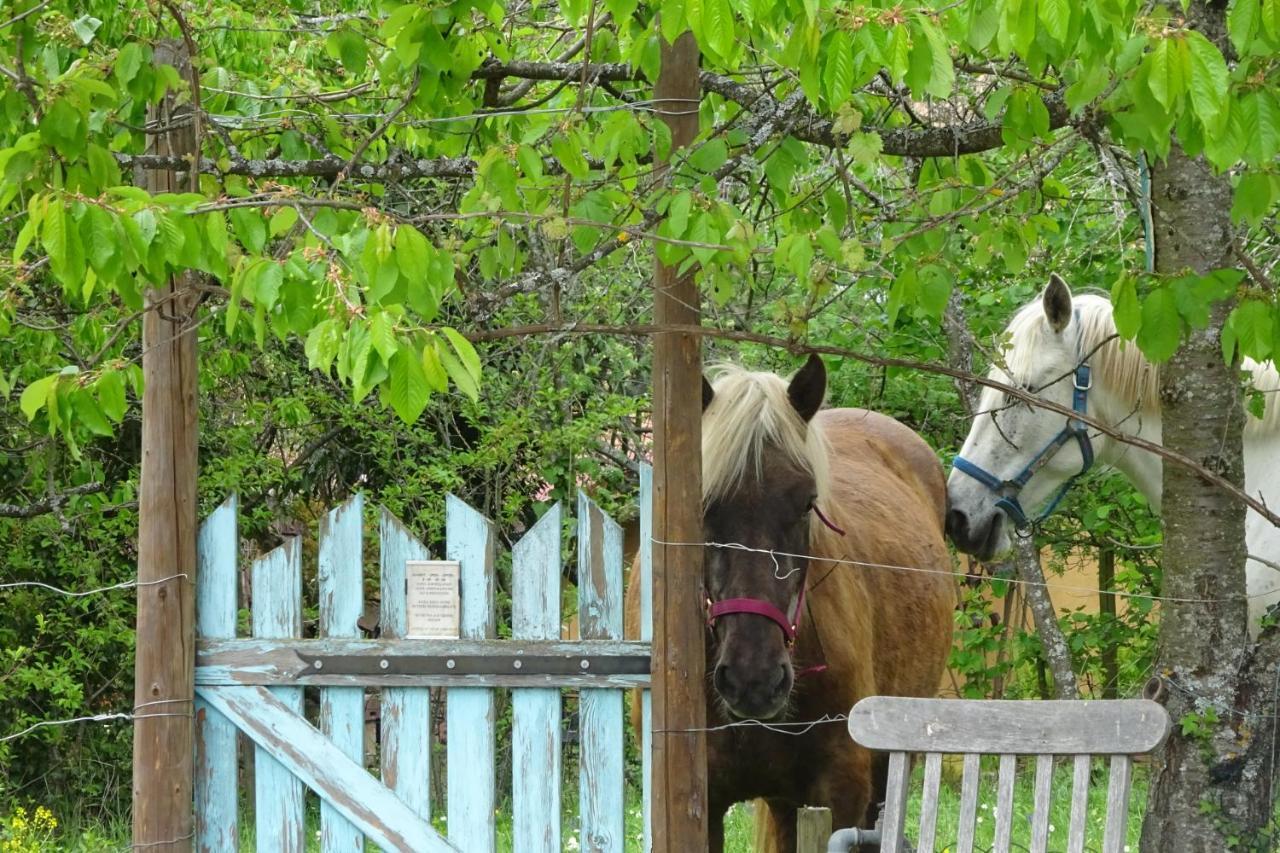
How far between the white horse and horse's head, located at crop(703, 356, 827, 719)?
1.08 m

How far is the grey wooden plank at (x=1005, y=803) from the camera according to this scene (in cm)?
282

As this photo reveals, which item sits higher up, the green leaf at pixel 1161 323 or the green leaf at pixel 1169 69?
the green leaf at pixel 1169 69

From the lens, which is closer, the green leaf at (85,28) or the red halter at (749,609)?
the green leaf at (85,28)

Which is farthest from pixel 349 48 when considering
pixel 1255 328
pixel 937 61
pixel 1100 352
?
pixel 1100 352

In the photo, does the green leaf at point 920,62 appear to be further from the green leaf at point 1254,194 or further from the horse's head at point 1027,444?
the horse's head at point 1027,444

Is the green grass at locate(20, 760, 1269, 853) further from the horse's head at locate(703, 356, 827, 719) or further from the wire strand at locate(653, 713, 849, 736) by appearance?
the horse's head at locate(703, 356, 827, 719)

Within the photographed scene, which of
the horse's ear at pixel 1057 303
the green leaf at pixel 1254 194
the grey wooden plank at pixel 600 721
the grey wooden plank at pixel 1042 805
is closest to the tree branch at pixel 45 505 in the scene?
the grey wooden plank at pixel 600 721

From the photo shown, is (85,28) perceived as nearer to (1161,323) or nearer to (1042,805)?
(1161,323)

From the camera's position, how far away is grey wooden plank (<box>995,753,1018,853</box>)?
2.82 metres

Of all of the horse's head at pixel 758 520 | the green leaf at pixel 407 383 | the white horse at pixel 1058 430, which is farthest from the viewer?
the white horse at pixel 1058 430

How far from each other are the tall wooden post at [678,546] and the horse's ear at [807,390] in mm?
495

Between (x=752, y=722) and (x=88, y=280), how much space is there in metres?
1.82

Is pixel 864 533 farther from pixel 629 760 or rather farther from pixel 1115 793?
pixel 629 760

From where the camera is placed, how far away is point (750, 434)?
11.3ft
